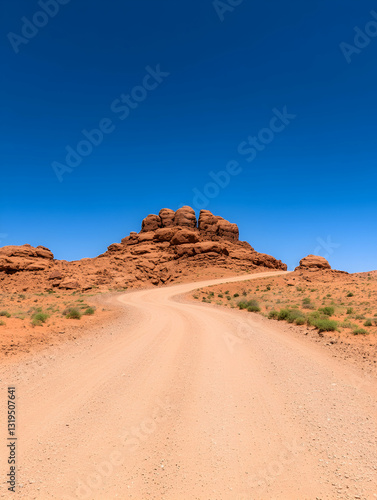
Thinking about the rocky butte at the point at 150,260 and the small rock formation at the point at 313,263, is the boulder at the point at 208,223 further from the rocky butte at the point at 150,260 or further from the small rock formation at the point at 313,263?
the small rock formation at the point at 313,263

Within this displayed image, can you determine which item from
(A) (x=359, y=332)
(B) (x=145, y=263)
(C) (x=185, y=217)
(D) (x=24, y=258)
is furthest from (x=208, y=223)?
(A) (x=359, y=332)

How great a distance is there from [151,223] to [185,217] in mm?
10458

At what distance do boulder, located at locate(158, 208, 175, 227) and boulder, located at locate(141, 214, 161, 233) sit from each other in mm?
1253

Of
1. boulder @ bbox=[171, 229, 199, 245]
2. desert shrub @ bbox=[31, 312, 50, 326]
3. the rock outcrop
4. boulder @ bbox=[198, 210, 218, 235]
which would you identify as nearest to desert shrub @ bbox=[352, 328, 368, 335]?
desert shrub @ bbox=[31, 312, 50, 326]

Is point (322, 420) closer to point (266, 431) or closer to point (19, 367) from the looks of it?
point (266, 431)

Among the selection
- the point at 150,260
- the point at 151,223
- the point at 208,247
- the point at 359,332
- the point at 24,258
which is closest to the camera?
the point at 359,332

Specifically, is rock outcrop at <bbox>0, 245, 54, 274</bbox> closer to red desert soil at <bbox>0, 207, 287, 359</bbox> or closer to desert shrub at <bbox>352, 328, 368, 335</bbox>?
red desert soil at <bbox>0, 207, 287, 359</bbox>

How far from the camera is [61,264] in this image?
6378 centimetres

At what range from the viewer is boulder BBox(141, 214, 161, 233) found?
81312 millimetres

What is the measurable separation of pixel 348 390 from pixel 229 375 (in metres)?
2.80

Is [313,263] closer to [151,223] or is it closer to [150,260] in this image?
[150,260]

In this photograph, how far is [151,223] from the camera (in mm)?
81562

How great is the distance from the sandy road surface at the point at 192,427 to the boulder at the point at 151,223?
72875mm

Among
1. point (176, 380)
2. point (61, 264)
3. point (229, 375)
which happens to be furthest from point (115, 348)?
point (61, 264)
